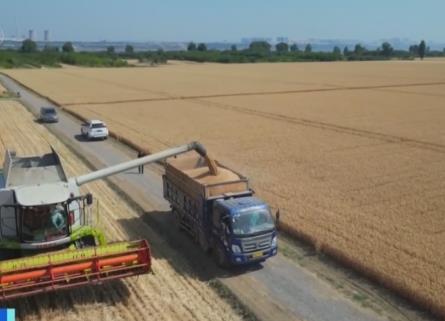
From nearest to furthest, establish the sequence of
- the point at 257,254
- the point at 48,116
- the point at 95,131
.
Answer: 1. the point at 257,254
2. the point at 95,131
3. the point at 48,116

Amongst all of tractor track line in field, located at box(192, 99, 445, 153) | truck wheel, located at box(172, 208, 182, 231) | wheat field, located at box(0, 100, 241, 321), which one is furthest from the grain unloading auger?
tractor track line in field, located at box(192, 99, 445, 153)

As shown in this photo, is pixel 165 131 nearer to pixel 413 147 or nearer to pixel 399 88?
pixel 413 147

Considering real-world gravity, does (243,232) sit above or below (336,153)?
above

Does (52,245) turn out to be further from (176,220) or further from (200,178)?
(176,220)

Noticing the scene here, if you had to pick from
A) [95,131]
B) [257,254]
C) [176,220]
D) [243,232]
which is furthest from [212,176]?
[95,131]

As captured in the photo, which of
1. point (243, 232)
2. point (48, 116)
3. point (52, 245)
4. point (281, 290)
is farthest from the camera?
point (48, 116)

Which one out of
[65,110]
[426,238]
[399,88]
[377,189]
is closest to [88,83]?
[65,110]
